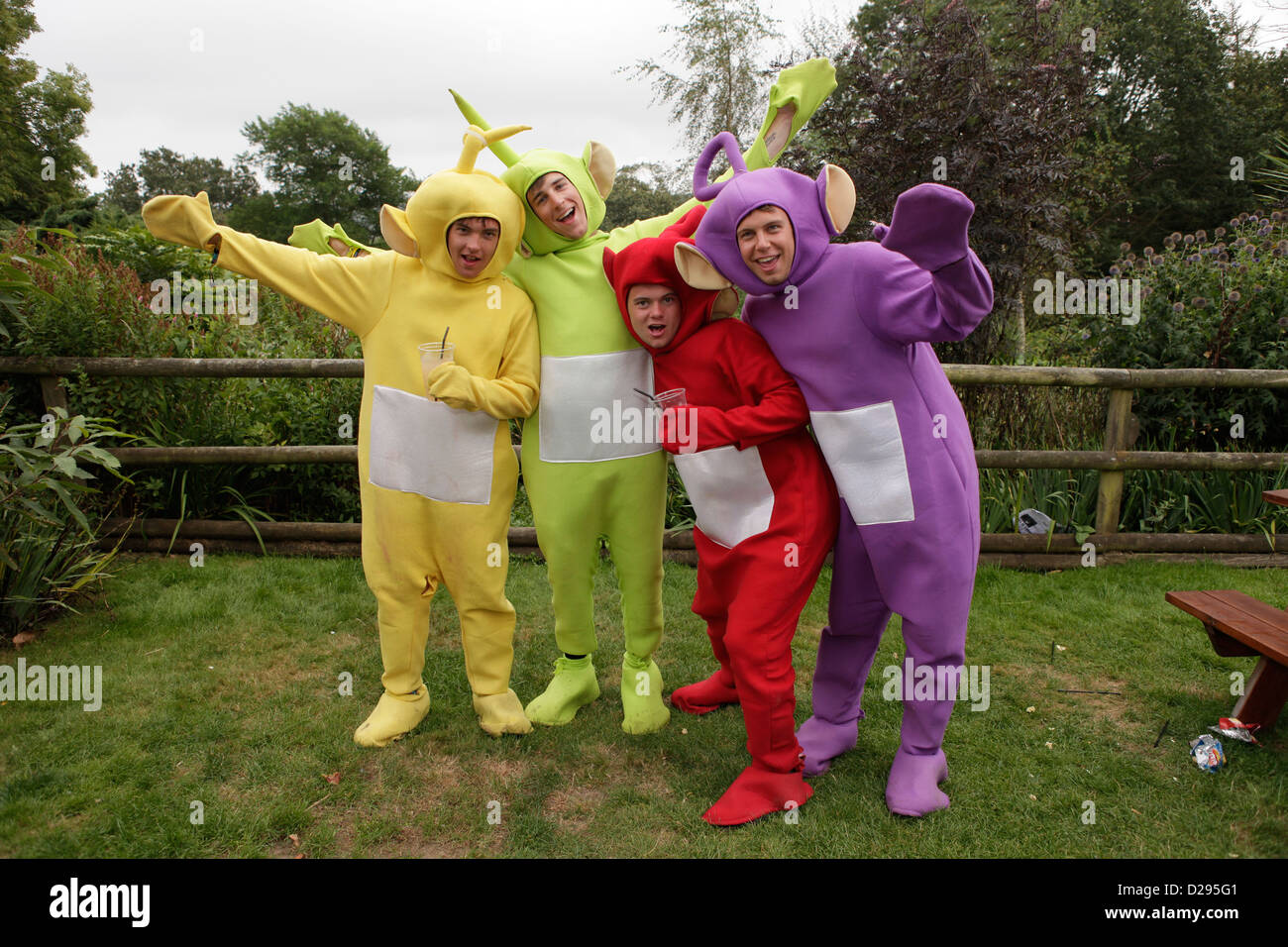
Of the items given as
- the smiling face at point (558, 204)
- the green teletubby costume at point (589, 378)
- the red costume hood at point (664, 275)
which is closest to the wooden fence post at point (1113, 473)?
the green teletubby costume at point (589, 378)

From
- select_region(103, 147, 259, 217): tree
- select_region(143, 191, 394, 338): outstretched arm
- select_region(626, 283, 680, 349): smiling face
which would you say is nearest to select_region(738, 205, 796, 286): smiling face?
select_region(626, 283, 680, 349): smiling face

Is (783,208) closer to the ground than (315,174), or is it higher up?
closer to the ground

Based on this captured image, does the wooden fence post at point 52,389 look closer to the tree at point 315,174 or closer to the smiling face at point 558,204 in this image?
the smiling face at point 558,204

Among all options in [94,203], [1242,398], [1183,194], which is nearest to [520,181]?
[1242,398]

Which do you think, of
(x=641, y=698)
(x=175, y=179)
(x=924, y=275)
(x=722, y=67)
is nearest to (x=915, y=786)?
(x=641, y=698)

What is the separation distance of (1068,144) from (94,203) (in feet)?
68.5

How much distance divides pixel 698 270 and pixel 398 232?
1.15 meters

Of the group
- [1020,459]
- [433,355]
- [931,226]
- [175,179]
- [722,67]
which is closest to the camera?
[931,226]

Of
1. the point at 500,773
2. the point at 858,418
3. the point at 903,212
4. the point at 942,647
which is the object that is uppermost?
the point at 903,212

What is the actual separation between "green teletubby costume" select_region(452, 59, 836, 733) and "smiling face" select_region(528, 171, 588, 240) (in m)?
0.03

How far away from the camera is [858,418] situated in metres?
2.67

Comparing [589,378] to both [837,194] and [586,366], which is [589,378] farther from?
[837,194]

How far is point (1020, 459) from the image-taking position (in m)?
5.17

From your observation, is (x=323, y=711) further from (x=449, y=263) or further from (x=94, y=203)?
(x=94, y=203)
